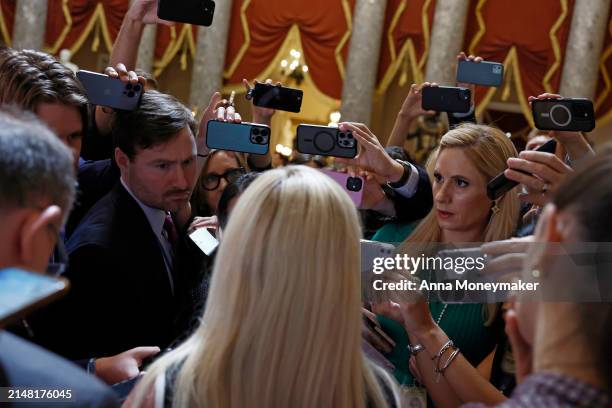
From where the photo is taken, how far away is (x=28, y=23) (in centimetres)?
1024

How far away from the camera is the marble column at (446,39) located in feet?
32.1

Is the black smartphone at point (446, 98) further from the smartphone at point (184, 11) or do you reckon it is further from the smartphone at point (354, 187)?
the smartphone at point (184, 11)

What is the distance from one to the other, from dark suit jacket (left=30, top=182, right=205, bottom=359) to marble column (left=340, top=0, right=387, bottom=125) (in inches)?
316

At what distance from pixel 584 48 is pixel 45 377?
9.55 metres

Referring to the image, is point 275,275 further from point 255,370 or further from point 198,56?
point 198,56

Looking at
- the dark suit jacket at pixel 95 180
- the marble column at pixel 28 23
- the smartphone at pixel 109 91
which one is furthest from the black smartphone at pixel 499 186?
the marble column at pixel 28 23

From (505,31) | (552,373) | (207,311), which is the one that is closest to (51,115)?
(207,311)

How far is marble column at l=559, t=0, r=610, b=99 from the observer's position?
9523 mm

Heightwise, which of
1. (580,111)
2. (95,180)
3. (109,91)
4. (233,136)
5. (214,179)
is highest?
(580,111)

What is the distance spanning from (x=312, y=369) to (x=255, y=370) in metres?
0.10

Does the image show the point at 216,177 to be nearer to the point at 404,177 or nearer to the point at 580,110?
the point at 404,177

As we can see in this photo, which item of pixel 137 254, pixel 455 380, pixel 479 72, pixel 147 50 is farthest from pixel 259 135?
pixel 147 50

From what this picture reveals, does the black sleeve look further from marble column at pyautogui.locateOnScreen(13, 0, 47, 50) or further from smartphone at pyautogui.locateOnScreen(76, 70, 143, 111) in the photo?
marble column at pyautogui.locateOnScreen(13, 0, 47, 50)

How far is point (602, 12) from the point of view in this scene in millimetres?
9594
